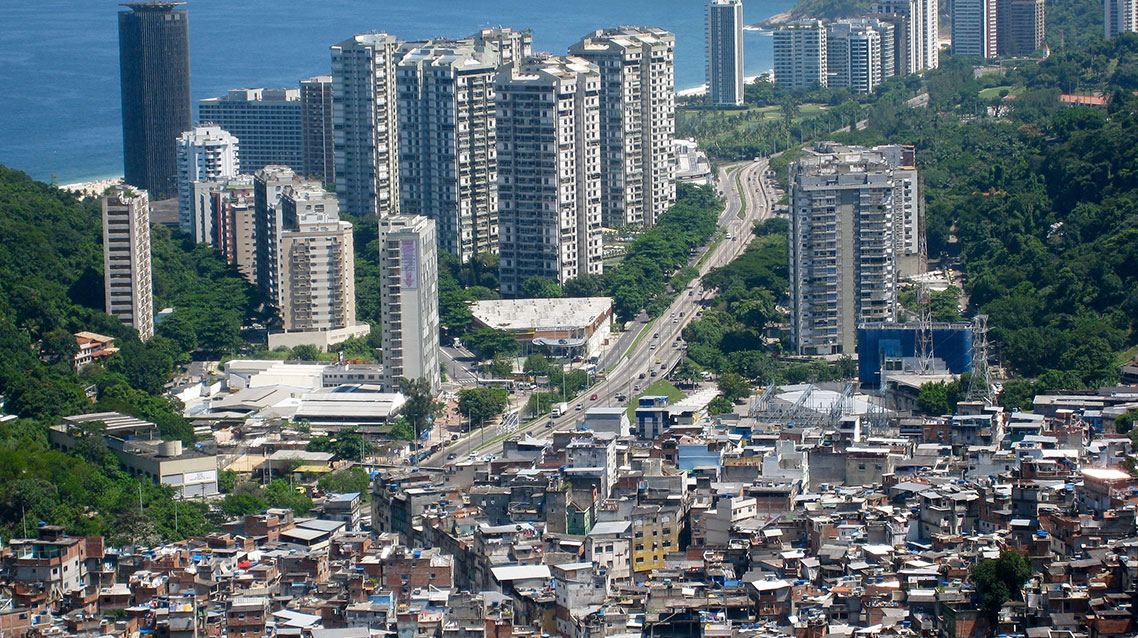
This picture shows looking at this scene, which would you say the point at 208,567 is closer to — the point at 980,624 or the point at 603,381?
the point at 980,624

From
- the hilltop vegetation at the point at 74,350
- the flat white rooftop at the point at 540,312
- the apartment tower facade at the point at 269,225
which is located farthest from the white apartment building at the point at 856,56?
the apartment tower facade at the point at 269,225

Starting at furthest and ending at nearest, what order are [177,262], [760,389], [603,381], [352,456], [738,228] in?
[738,228], [177,262], [603,381], [760,389], [352,456]

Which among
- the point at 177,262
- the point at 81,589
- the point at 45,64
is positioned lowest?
the point at 81,589

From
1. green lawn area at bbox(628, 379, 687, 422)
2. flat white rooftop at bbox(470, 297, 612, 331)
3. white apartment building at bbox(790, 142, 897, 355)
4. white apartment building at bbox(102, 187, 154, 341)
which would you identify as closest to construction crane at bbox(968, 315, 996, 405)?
white apartment building at bbox(790, 142, 897, 355)

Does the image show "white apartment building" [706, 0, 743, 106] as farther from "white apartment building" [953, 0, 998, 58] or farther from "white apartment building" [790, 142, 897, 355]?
"white apartment building" [790, 142, 897, 355]

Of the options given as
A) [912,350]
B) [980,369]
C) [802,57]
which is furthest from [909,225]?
[802,57]

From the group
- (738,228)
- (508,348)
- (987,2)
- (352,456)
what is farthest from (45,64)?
(352,456)
